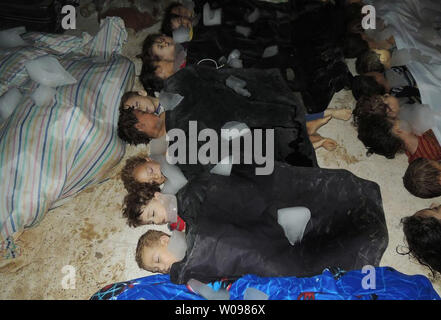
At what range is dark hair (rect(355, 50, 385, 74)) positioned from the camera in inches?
64.3

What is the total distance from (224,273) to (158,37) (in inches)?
48.8

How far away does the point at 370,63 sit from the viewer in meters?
1.64

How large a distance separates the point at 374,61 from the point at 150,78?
3.70ft

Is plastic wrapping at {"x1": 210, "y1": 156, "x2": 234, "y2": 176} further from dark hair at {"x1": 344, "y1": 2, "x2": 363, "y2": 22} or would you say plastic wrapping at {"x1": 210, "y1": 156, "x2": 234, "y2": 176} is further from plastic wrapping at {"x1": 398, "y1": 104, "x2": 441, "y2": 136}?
dark hair at {"x1": 344, "y1": 2, "x2": 363, "y2": 22}

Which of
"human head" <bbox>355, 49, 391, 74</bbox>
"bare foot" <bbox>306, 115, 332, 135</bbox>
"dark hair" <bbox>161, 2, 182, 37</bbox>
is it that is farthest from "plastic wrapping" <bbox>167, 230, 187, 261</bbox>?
"human head" <bbox>355, 49, 391, 74</bbox>

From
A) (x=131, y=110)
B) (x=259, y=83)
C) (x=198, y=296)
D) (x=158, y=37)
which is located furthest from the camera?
(x=158, y=37)


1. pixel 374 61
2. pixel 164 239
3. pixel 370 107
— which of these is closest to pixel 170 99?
pixel 164 239

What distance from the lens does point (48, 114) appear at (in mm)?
1474

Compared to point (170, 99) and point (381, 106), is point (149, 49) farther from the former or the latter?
point (381, 106)

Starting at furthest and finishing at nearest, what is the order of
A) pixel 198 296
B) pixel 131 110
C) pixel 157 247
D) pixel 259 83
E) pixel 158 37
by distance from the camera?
pixel 158 37 → pixel 131 110 → pixel 259 83 → pixel 157 247 → pixel 198 296

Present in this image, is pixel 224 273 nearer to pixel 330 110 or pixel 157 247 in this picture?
pixel 157 247

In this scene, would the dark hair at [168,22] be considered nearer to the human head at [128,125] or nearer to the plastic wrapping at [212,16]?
the plastic wrapping at [212,16]
